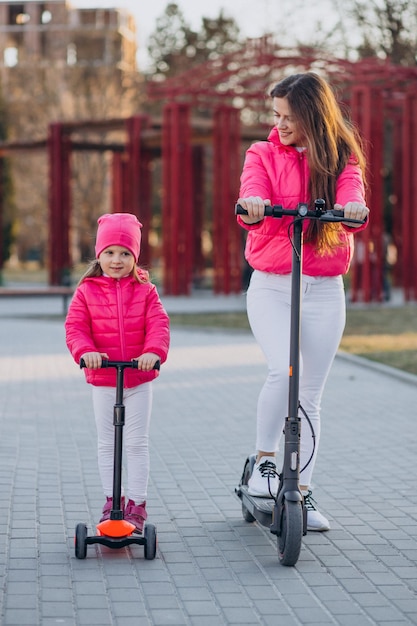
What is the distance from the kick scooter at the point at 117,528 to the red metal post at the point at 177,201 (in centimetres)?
2321

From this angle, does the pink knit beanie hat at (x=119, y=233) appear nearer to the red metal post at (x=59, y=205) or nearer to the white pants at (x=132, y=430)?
the white pants at (x=132, y=430)

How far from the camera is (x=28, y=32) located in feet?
311

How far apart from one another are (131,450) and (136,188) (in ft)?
87.2

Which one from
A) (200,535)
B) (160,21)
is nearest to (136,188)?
(200,535)

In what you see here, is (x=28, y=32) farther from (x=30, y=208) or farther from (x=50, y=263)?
(x=50, y=263)

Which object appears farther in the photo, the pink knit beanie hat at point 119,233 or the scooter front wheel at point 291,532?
the pink knit beanie hat at point 119,233

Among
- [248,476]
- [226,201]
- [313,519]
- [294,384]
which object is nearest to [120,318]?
[294,384]

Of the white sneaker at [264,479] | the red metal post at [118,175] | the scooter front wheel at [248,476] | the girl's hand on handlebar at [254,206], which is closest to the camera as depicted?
the girl's hand on handlebar at [254,206]

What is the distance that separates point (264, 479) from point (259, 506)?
237 millimetres

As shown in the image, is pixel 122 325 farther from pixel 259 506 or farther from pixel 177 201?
pixel 177 201

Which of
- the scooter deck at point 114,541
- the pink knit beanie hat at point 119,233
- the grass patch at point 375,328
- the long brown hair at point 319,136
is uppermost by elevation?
the long brown hair at point 319,136

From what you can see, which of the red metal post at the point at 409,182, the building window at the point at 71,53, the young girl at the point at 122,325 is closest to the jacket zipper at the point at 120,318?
the young girl at the point at 122,325

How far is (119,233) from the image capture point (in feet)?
16.8

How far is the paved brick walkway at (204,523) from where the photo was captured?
4.32 m
